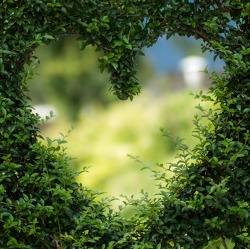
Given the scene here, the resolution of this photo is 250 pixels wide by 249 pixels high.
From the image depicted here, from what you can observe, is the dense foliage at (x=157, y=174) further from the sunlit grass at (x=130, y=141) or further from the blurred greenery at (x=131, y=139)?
the sunlit grass at (x=130, y=141)

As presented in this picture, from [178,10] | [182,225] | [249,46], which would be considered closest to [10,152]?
[182,225]

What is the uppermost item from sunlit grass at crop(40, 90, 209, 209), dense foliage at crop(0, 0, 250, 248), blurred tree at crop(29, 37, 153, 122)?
blurred tree at crop(29, 37, 153, 122)

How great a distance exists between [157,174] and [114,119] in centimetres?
670

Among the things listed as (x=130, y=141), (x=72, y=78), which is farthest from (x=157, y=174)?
(x=72, y=78)

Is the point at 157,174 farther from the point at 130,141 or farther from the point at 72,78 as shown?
the point at 72,78

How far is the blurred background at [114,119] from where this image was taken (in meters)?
8.73

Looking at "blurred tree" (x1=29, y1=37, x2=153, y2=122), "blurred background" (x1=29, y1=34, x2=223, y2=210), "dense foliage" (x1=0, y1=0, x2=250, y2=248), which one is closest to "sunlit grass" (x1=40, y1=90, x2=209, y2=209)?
"blurred background" (x1=29, y1=34, x2=223, y2=210)

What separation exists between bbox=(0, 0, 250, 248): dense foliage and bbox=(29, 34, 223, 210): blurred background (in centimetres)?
315

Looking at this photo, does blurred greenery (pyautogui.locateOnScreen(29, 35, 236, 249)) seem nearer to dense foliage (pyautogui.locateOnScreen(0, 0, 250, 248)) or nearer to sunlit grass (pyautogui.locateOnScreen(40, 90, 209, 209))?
sunlit grass (pyautogui.locateOnScreen(40, 90, 209, 209))

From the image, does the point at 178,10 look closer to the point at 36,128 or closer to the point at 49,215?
the point at 36,128

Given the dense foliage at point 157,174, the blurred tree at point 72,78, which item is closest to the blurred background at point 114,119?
the blurred tree at point 72,78

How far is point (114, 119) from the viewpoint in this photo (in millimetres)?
9898

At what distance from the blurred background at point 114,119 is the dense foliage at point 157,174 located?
3.15m

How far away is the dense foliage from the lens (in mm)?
3080
